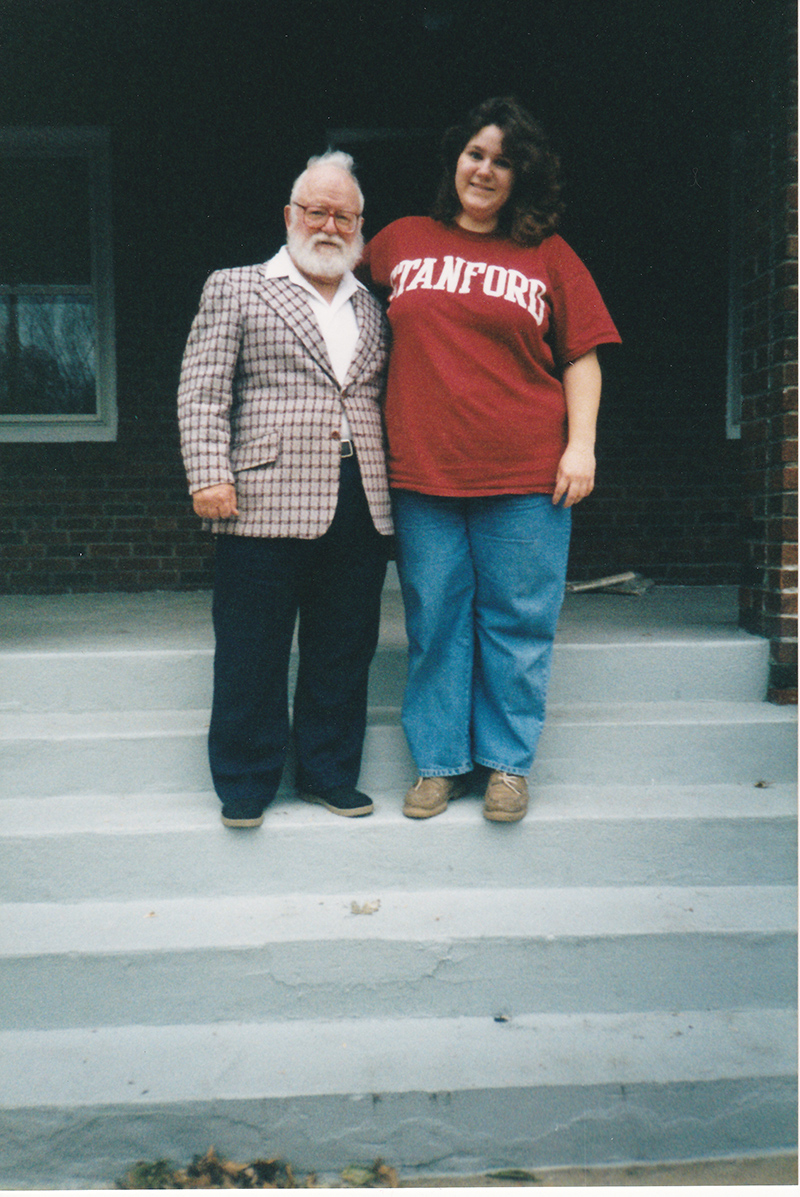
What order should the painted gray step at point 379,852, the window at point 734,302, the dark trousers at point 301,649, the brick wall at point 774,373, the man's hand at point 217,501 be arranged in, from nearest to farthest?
the man's hand at point 217,501, the dark trousers at point 301,649, the painted gray step at point 379,852, the brick wall at point 774,373, the window at point 734,302

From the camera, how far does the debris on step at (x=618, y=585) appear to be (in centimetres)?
408

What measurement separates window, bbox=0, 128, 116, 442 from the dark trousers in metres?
2.57

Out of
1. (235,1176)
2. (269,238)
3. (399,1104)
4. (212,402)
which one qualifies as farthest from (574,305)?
(269,238)

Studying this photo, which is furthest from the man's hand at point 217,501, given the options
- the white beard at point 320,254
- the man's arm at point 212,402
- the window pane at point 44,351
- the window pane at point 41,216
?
the window pane at point 41,216

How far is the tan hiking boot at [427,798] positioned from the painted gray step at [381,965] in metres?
0.24

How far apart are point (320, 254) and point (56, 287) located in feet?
9.19

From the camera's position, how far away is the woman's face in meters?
2.08

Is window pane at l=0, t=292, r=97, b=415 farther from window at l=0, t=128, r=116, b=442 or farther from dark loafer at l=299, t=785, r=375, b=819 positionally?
dark loafer at l=299, t=785, r=375, b=819

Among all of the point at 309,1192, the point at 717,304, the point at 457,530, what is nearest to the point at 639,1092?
the point at 309,1192

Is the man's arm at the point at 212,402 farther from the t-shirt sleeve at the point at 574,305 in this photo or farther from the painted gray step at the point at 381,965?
the painted gray step at the point at 381,965

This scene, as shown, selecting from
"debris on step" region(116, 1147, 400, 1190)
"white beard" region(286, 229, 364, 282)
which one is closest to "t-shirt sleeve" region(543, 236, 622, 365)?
"white beard" region(286, 229, 364, 282)

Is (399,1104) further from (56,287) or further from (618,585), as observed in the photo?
(56,287)

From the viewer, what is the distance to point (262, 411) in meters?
2.06

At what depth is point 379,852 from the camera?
7.27 ft
